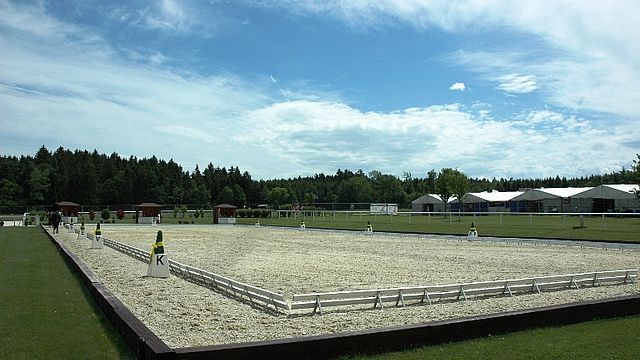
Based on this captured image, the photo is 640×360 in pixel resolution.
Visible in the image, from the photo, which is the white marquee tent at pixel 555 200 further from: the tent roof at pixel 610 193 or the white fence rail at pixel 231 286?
the white fence rail at pixel 231 286

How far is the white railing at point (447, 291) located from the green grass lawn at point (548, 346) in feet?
10.0

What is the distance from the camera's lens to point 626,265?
61.6 ft

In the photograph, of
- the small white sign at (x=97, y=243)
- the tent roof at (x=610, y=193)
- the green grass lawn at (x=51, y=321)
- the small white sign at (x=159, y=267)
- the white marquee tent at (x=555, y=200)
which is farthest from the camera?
the white marquee tent at (x=555, y=200)

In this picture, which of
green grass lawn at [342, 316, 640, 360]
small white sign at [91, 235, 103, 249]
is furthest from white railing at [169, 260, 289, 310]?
small white sign at [91, 235, 103, 249]

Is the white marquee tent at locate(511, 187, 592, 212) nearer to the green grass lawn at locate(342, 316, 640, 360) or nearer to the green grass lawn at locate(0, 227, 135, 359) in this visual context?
the green grass lawn at locate(0, 227, 135, 359)

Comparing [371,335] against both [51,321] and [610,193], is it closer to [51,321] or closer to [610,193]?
[51,321]

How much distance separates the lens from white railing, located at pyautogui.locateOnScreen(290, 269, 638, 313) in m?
11.0

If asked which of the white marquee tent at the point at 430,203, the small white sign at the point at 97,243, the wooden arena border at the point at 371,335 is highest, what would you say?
the white marquee tent at the point at 430,203

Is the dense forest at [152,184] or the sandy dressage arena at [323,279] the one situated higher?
the dense forest at [152,184]

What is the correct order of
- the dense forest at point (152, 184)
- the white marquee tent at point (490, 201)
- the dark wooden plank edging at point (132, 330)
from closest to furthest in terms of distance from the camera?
1. the dark wooden plank edging at point (132, 330)
2. the white marquee tent at point (490, 201)
3. the dense forest at point (152, 184)

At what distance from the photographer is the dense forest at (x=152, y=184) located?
112 m

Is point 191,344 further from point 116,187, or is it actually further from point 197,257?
point 116,187

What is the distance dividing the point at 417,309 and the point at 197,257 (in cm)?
1323

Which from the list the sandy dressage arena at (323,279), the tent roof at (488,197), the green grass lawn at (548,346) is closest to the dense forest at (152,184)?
the tent roof at (488,197)
